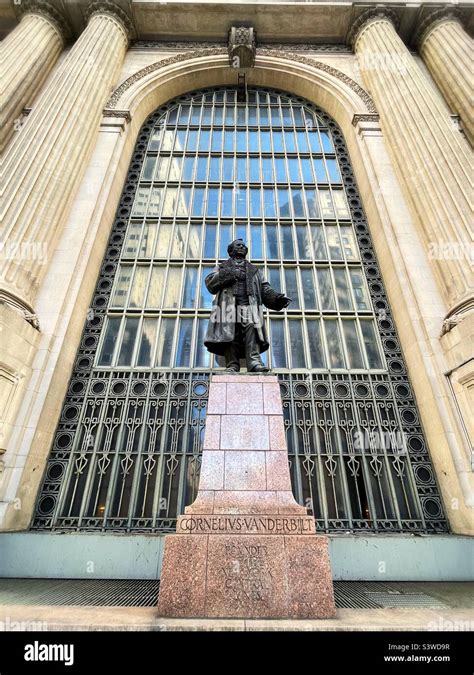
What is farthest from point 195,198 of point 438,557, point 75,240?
point 438,557

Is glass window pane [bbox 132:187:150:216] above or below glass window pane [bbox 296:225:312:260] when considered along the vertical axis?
above

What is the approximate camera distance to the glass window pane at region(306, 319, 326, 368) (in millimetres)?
7703

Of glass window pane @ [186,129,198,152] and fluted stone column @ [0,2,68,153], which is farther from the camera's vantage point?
glass window pane @ [186,129,198,152]

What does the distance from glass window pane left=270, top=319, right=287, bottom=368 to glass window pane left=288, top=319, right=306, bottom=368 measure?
0.19m

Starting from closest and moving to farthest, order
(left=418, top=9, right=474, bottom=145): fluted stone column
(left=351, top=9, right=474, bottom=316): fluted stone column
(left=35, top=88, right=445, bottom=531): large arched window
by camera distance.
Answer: (left=35, top=88, right=445, bottom=531): large arched window, (left=351, top=9, right=474, bottom=316): fluted stone column, (left=418, top=9, right=474, bottom=145): fluted stone column

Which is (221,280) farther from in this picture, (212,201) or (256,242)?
(212,201)

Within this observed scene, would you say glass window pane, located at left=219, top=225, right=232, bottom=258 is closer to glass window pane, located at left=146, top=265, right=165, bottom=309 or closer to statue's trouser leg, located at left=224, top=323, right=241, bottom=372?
glass window pane, located at left=146, top=265, right=165, bottom=309

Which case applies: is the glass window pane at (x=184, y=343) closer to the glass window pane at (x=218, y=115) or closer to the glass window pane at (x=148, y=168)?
the glass window pane at (x=148, y=168)

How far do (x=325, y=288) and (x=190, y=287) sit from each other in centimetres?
345

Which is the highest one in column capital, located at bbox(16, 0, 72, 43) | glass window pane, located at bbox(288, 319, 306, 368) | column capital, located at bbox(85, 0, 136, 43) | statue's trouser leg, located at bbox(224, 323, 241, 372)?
column capital, located at bbox(85, 0, 136, 43)

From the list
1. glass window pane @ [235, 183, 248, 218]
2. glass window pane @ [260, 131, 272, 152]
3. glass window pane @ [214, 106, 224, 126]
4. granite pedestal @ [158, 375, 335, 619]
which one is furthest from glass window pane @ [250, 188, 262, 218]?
granite pedestal @ [158, 375, 335, 619]

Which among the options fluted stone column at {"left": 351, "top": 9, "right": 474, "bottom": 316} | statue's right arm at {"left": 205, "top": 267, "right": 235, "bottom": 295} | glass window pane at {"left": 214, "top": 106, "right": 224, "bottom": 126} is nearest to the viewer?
statue's right arm at {"left": 205, "top": 267, "right": 235, "bottom": 295}

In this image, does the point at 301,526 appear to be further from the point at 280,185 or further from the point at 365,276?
the point at 280,185

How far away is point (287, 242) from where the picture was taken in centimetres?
939
